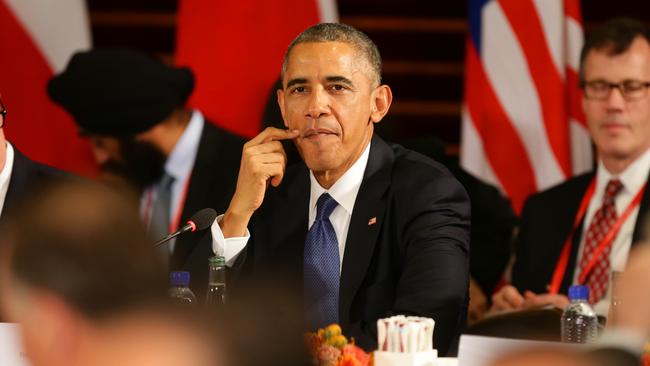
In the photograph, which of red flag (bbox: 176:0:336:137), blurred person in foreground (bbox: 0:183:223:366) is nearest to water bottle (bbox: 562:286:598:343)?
blurred person in foreground (bbox: 0:183:223:366)

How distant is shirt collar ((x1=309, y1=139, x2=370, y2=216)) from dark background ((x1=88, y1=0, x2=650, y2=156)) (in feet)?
7.45

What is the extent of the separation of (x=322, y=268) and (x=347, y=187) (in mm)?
199

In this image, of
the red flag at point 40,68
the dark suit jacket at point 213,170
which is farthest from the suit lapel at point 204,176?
the red flag at point 40,68

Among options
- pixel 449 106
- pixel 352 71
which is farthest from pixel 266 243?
pixel 449 106

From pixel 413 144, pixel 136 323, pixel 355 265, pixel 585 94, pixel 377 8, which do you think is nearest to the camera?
pixel 136 323

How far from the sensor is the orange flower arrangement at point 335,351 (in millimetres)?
1779

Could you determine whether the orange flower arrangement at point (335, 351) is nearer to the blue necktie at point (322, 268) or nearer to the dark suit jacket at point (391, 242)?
the dark suit jacket at point (391, 242)

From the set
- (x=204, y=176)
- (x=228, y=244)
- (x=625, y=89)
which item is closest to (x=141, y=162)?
(x=204, y=176)

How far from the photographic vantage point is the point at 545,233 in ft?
12.0

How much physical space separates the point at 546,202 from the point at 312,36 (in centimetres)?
152

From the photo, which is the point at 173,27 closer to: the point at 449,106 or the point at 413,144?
the point at 449,106

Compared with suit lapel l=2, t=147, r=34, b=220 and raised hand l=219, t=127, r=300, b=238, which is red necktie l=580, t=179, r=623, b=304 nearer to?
raised hand l=219, t=127, r=300, b=238

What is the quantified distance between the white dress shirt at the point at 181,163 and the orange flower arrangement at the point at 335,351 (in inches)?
78.0

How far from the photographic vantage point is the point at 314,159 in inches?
97.6
